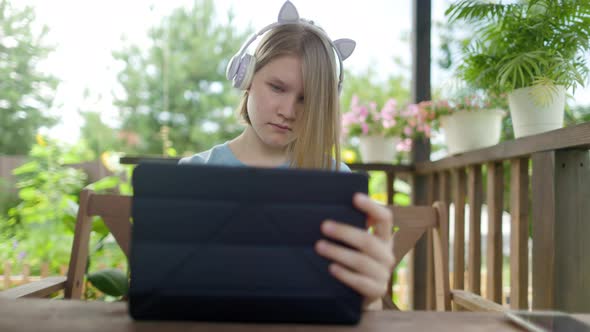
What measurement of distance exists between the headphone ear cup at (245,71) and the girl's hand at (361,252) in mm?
695

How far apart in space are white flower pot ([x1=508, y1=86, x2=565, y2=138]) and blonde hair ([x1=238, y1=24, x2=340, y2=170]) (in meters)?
0.62

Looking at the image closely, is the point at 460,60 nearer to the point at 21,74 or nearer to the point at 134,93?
the point at 21,74

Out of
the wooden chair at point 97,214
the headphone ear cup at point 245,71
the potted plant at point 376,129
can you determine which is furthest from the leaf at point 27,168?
the headphone ear cup at point 245,71

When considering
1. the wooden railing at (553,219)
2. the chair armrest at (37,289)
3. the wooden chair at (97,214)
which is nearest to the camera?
the chair armrest at (37,289)

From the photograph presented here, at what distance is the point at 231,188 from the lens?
469 millimetres

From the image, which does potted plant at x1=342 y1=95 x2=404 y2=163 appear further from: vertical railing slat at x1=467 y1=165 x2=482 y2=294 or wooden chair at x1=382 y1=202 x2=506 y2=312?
wooden chair at x1=382 y1=202 x2=506 y2=312

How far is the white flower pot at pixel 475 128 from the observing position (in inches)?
70.9

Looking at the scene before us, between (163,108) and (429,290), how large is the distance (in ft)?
19.5

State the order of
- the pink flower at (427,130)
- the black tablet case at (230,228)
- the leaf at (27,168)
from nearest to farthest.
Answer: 1. the black tablet case at (230,228)
2. the pink flower at (427,130)
3. the leaf at (27,168)

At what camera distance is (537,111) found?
4.51 feet

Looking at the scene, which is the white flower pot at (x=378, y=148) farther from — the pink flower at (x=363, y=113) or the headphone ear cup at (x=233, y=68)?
the headphone ear cup at (x=233, y=68)

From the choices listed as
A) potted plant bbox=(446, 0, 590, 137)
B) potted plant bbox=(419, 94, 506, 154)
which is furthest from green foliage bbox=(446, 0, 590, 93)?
potted plant bbox=(419, 94, 506, 154)

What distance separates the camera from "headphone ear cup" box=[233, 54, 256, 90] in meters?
1.14

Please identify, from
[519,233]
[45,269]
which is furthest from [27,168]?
[519,233]
